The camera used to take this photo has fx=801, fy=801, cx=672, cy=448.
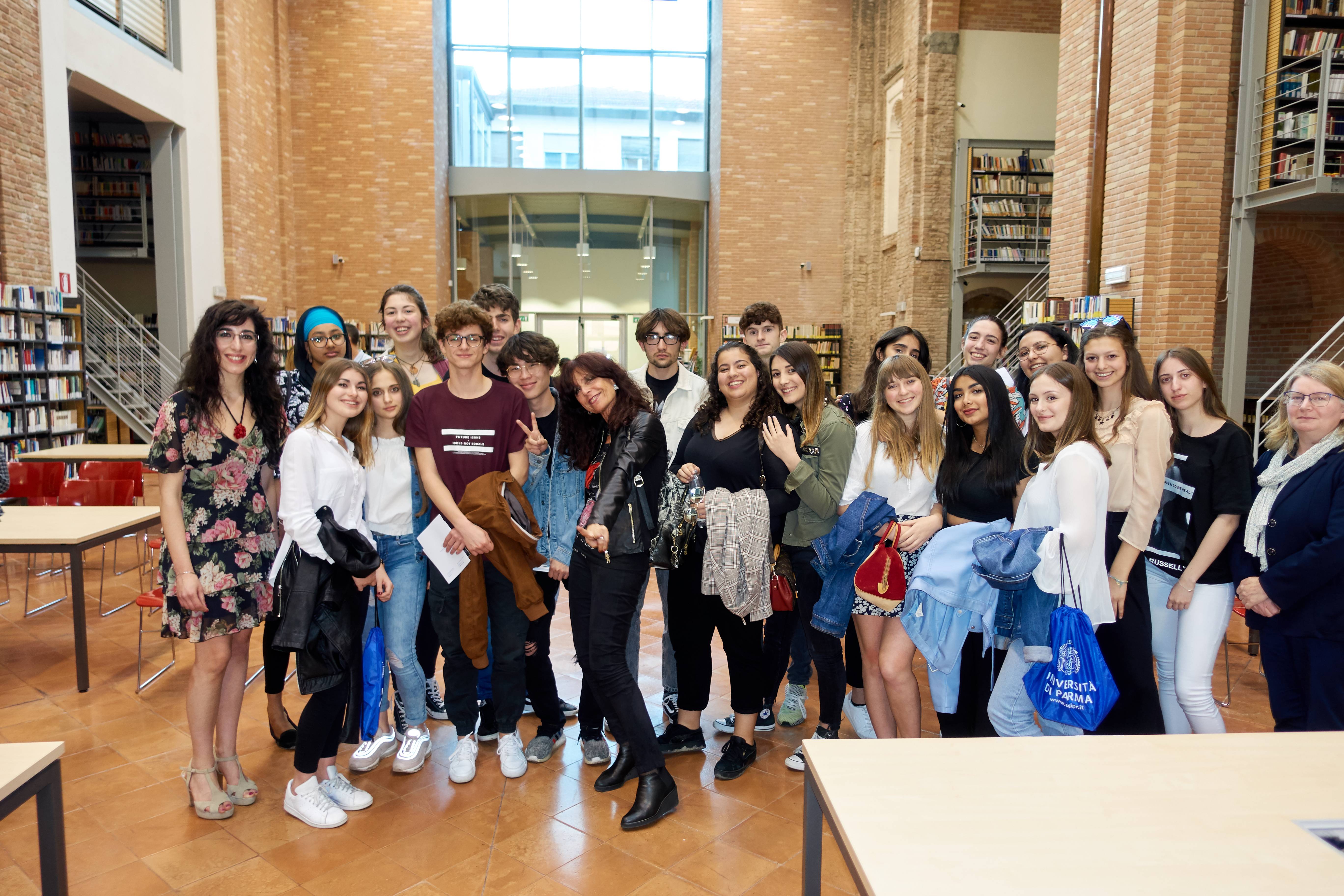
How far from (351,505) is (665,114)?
48.6 feet

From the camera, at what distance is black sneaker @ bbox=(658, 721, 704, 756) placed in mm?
3164

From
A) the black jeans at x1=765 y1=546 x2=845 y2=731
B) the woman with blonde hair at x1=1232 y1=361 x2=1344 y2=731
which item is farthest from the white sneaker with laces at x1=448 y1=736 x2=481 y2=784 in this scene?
the woman with blonde hair at x1=1232 y1=361 x2=1344 y2=731

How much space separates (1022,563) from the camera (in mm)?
2270

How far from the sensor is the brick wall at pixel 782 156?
14.7 m

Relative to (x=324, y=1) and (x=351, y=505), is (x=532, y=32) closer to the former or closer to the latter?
(x=324, y=1)

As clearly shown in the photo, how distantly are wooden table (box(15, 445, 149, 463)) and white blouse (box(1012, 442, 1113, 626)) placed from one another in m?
7.10

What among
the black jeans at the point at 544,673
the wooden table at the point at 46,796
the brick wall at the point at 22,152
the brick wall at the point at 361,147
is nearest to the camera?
the wooden table at the point at 46,796

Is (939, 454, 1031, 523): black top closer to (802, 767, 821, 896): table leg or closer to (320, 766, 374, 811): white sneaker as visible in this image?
(802, 767, 821, 896): table leg

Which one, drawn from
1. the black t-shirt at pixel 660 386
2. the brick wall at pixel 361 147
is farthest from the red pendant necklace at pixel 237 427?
the brick wall at pixel 361 147

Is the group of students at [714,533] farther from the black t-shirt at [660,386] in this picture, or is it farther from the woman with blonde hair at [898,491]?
the black t-shirt at [660,386]

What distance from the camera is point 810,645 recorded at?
3082 mm

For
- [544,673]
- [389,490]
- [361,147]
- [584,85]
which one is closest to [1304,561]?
[544,673]

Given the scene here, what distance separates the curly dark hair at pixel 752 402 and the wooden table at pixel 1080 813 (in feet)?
4.35

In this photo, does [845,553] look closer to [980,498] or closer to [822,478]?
[822,478]
